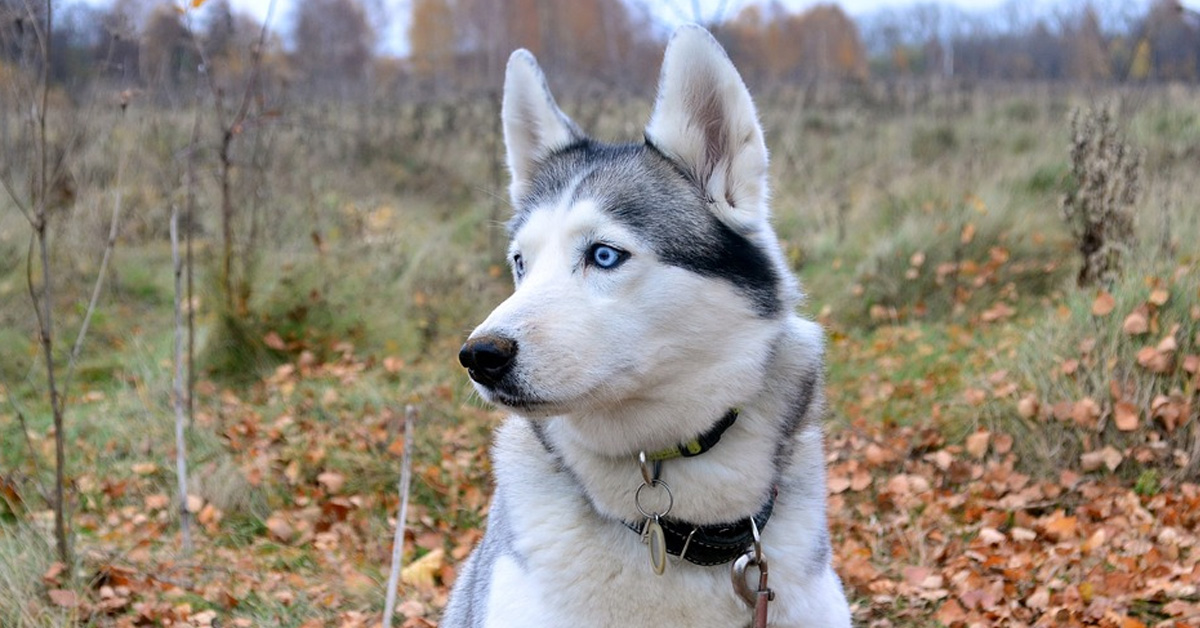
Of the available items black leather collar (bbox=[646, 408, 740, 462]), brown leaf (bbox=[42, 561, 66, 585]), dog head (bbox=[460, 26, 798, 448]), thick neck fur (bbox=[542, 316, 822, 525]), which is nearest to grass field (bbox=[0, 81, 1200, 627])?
brown leaf (bbox=[42, 561, 66, 585])

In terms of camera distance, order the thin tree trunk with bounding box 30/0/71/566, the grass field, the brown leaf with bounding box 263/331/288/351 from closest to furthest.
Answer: the thin tree trunk with bounding box 30/0/71/566, the grass field, the brown leaf with bounding box 263/331/288/351

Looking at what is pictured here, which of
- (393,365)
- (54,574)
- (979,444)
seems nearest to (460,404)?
(393,365)

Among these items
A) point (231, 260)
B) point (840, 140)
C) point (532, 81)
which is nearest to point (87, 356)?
point (231, 260)

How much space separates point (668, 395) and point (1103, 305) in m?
3.61

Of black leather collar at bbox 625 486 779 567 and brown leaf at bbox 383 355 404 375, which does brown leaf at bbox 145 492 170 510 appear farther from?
black leather collar at bbox 625 486 779 567

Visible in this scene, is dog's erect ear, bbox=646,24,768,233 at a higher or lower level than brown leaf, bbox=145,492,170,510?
higher

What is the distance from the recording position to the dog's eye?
2.44 metres

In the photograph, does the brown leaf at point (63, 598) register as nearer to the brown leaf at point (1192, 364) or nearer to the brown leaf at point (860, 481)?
the brown leaf at point (860, 481)

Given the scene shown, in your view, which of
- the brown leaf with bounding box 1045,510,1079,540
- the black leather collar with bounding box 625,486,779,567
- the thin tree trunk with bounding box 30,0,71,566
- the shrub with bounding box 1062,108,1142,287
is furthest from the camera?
the shrub with bounding box 1062,108,1142,287

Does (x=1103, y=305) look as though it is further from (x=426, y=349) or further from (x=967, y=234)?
(x=426, y=349)

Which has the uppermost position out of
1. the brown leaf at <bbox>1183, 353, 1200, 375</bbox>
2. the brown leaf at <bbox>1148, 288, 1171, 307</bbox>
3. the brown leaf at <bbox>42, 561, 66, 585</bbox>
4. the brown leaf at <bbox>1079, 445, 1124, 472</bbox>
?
the brown leaf at <bbox>1148, 288, 1171, 307</bbox>

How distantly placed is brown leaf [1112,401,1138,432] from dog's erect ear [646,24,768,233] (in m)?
2.99

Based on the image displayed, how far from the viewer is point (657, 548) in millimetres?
2338

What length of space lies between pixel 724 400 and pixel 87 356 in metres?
7.20
